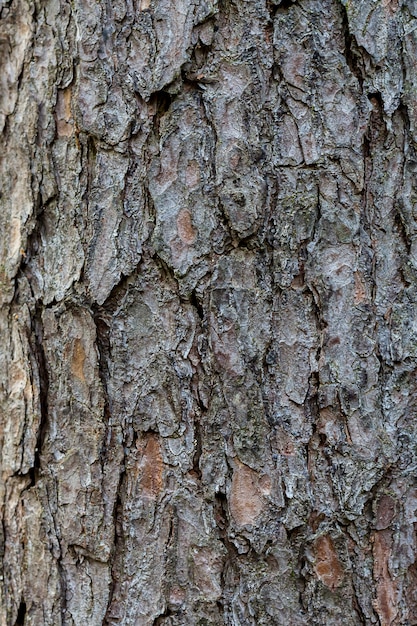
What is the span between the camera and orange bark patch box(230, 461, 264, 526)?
109 cm

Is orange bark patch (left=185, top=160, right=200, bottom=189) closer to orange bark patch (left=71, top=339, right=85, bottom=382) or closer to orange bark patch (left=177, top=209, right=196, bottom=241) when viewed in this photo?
orange bark patch (left=177, top=209, right=196, bottom=241)

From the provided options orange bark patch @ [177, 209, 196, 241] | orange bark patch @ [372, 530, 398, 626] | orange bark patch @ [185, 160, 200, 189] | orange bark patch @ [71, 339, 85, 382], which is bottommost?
orange bark patch @ [372, 530, 398, 626]

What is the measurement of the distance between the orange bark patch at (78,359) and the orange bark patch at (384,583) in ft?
1.90

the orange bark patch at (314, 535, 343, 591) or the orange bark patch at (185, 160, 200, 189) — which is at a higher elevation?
the orange bark patch at (185, 160, 200, 189)

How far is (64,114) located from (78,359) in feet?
1.43

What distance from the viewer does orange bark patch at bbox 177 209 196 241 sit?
1.09 metres

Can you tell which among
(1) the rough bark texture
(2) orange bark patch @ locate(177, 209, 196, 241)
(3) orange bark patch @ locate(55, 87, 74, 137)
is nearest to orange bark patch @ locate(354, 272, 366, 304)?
(1) the rough bark texture

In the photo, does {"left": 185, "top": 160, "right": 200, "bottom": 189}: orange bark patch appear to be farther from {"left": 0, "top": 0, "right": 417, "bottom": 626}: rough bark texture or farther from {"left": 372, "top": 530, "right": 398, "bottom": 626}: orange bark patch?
{"left": 372, "top": 530, "right": 398, "bottom": 626}: orange bark patch

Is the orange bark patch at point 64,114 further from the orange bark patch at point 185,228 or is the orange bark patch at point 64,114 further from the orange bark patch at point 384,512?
the orange bark patch at point 384,512

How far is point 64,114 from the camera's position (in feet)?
3.83

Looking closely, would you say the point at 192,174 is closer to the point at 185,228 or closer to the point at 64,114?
the point at 185,228

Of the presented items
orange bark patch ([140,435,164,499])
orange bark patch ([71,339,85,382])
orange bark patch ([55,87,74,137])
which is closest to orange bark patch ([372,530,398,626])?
orange bark patch ([140,435,164,499])

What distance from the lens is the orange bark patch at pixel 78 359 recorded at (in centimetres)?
114

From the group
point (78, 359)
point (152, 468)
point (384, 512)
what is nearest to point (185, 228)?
point (78, 359)
